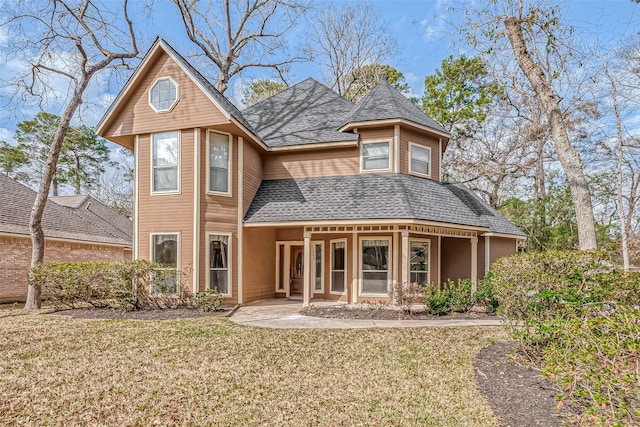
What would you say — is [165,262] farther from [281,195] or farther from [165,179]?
[281,195]

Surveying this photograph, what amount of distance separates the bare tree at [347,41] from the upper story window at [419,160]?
15.5 metres

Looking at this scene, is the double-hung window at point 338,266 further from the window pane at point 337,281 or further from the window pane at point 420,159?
the window pane at point 420,159

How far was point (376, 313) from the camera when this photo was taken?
10.3m

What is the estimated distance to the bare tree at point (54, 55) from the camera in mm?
12023

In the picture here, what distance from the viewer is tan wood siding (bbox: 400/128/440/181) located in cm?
1295

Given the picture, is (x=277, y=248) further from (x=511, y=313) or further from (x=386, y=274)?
(x=511, y=313)

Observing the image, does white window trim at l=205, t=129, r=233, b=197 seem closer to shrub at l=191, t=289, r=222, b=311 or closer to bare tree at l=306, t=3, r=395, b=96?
shrub at l=191, t=289, r=222, b=311

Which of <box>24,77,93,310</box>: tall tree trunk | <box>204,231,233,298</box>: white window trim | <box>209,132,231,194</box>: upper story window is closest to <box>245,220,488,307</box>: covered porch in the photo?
<box>204,231,233,298</box>: white window trim

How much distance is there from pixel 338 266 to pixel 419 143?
5.26 metres

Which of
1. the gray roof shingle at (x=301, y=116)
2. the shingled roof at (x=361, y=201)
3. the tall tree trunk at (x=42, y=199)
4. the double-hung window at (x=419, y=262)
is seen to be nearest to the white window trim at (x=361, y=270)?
the double-hung window at (x=419, y=262)

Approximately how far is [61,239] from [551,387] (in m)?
17.2

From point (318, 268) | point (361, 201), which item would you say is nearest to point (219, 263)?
point (318, 268)

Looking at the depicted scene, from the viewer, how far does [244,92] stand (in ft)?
102

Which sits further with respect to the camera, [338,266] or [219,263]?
[338,266]
